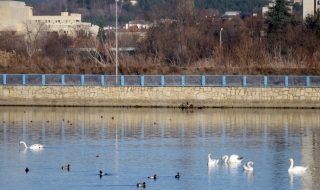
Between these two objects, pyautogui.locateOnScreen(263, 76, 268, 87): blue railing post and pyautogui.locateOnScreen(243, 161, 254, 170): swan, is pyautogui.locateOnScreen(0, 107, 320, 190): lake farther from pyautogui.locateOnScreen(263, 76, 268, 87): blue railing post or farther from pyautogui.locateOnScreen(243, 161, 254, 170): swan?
pyautogui.locateOnScreen(263, 76, 268, 87): blue railing post

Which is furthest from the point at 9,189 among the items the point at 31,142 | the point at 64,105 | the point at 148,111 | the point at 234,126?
the point at 64,105

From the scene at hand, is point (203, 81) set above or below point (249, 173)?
above

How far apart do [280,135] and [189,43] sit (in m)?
46.8

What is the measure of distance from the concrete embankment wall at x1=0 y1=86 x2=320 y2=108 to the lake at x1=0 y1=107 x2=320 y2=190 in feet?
8.57

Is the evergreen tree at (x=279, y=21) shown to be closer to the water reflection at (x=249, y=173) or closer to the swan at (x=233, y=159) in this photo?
the swan at (x=233, y=159)

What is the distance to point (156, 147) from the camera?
2847 cm

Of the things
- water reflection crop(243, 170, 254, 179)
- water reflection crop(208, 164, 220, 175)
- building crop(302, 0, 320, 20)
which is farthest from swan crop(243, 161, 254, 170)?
building crop(302, 0, 320, 20)

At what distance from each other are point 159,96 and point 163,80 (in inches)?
45.3

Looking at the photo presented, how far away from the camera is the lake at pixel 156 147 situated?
22.1 meters

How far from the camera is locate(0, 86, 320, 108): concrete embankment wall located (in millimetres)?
46031

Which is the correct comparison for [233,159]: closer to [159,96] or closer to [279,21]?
[159,96]

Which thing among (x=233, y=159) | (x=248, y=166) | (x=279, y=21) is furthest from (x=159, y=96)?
(x=279, y=21)

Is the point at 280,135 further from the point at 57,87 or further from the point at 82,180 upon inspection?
the point at 57,87

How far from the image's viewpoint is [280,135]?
32312 millimetres
